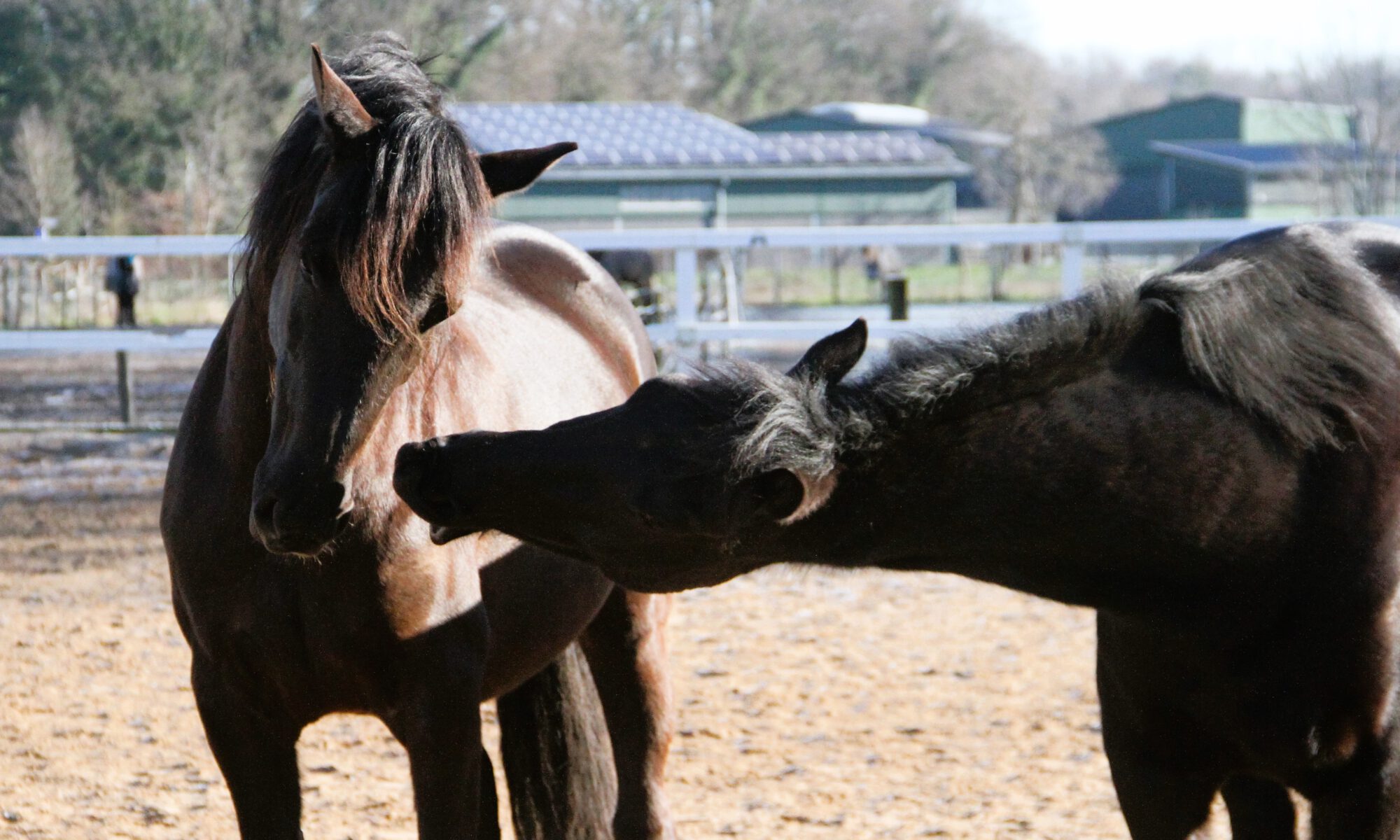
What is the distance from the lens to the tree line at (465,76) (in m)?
21.8

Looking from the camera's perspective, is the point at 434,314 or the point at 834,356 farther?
the point at 434,314

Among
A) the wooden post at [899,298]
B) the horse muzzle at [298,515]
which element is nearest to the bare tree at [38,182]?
the wooden post at [899,298]

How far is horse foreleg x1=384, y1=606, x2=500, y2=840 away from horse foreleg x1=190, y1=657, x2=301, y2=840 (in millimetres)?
230

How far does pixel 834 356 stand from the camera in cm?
183

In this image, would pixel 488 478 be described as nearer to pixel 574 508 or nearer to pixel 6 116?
pixel 574 508

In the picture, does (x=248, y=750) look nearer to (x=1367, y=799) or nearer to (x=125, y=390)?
(x=1367, y=799)

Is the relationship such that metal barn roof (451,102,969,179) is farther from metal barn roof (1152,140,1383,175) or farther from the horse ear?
the horse ear

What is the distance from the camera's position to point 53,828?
3.87 meters

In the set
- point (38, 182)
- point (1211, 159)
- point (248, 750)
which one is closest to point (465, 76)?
point (38, 182)

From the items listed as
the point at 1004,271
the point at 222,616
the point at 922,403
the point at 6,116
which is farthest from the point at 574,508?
the point at 1004,271

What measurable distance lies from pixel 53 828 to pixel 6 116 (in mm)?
21312

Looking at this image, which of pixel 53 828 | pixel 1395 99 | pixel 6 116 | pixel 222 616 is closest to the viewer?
pixel 222 616

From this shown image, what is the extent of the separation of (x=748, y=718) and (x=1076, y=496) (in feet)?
10.5

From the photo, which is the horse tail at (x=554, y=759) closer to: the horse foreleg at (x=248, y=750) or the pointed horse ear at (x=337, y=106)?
the horse foreleg at (x=248, y=750)
